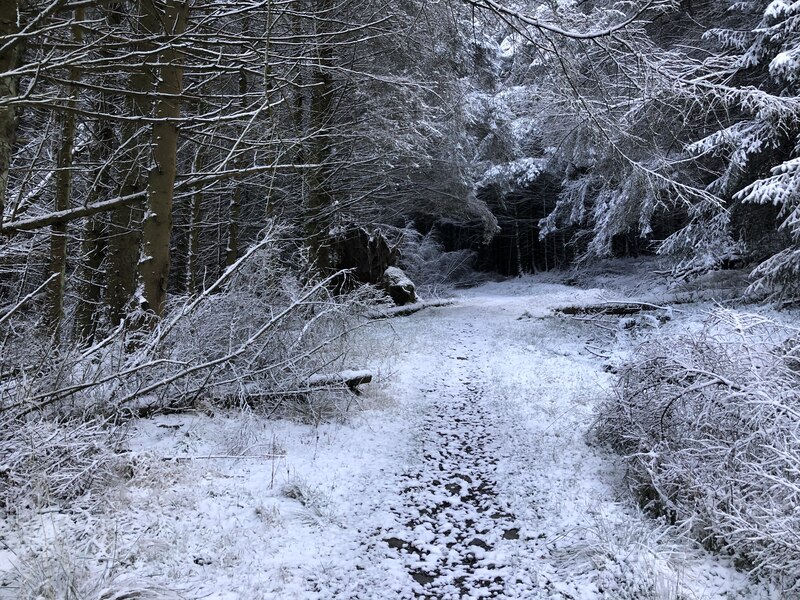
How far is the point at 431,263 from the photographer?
27906 millimetres

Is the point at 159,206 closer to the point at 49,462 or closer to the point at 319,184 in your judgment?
the point at 49,462

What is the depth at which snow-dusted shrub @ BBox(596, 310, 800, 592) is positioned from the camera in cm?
281

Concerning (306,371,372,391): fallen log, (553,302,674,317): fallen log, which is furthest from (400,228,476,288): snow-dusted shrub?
(306,371,372,391): fallen log

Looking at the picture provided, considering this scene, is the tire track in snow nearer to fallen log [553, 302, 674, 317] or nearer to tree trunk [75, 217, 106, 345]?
tree trunk [75, 217, 106, 345]

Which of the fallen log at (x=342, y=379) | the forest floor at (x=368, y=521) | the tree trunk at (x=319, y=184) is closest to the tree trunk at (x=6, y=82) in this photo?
the forest floor at (x=368, y=521)

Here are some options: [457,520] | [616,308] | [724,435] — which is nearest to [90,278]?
[457,520]

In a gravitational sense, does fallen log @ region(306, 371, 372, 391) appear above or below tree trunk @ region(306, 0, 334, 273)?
below

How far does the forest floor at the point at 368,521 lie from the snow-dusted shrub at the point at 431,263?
56.4ft

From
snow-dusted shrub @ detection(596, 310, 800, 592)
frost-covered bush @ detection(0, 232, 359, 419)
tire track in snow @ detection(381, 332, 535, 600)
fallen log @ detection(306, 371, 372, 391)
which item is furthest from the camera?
fallen log @ detection(306, 371, 372, 391)

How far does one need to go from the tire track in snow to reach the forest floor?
1 centimetres

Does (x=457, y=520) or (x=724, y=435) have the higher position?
(x=724, y=435)

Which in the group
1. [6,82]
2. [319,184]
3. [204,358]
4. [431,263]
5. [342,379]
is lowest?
[342,379]

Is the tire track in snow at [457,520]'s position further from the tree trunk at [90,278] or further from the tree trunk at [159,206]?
the tree trunk at [90,278]

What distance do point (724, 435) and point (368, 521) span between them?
9.17 ft
